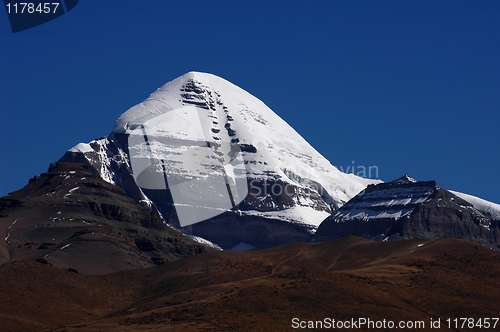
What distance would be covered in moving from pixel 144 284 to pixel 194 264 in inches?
450

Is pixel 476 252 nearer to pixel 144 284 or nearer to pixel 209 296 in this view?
pixel 209 296

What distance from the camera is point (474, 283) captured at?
112m

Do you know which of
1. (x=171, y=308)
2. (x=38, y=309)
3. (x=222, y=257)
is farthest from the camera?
(x=222, y=257)

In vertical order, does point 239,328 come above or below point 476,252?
below

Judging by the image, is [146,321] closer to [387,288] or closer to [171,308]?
[171,308]

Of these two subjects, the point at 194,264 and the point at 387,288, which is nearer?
the point at 387,288

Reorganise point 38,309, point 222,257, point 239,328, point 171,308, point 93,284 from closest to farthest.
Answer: point 239,328 → point 171,308 → point 38,309 → point 93,284 → point 222,257

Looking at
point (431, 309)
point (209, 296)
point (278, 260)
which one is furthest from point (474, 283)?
point (278, 260)

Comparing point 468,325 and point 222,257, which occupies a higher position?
point 222,257

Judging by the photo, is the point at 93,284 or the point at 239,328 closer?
the point at 239,328

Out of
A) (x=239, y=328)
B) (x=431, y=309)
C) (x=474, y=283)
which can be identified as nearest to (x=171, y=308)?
(x=239, y=328)

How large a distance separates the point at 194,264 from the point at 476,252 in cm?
5961

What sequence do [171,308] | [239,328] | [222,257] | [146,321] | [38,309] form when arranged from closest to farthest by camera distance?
[239,328]
[146,321]
[171,308]
[38,309]
[222,257]

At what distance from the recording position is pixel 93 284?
150125 mm
